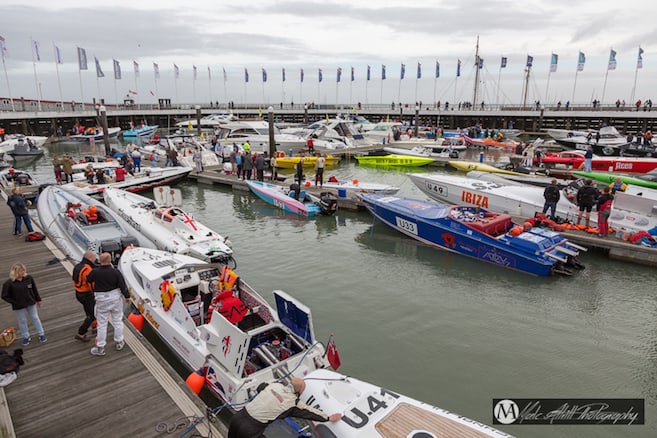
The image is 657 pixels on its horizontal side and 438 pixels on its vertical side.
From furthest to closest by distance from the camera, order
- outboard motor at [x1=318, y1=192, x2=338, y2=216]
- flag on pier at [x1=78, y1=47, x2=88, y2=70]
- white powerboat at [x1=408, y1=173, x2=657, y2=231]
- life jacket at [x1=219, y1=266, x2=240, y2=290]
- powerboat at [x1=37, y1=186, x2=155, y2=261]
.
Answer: flag on pier at [x1=78, y1=47, x2=88, y2=70]
outboard motor at [x1=318, y1=192, x2=338, y2=216]
white powerboat at [x1=408, y1=173, x2=657, y2=231]
powerboat at [x1=37, y1=186, x2=155, y2=261]
life jacket at [x1=219, y1=266, x2=240, y2=290]

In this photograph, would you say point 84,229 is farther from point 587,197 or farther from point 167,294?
point 587,197

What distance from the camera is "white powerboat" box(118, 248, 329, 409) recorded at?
5715 mm

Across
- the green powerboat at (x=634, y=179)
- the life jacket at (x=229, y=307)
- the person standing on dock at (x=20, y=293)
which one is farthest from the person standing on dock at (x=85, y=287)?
the green powerboat at (x=634, y=179)

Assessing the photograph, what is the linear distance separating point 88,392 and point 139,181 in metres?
16.3

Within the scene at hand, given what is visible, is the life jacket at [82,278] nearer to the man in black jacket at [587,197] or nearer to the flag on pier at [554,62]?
the man in black jacket at [587,197]

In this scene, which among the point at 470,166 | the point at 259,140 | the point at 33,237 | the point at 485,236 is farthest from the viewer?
the point at 259,140

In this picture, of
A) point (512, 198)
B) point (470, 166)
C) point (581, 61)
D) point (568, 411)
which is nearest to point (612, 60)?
point (581, 61)

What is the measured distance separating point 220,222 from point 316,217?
379 centimetres

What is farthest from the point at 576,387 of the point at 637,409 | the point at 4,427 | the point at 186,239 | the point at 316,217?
the point at 316,217

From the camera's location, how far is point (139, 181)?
1973cm

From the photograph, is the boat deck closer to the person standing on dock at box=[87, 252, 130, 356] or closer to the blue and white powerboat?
the person standing on dock at box=[87, 252, 130, 356]

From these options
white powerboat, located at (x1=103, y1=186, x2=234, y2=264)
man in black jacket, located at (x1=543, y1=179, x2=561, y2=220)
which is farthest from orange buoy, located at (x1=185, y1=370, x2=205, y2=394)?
man in black jacket, located at (x1=543, y1=179, x2=561, y2=220)

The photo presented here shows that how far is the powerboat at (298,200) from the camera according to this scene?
1606cm

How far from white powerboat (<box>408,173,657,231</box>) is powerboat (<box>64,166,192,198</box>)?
12.3m
